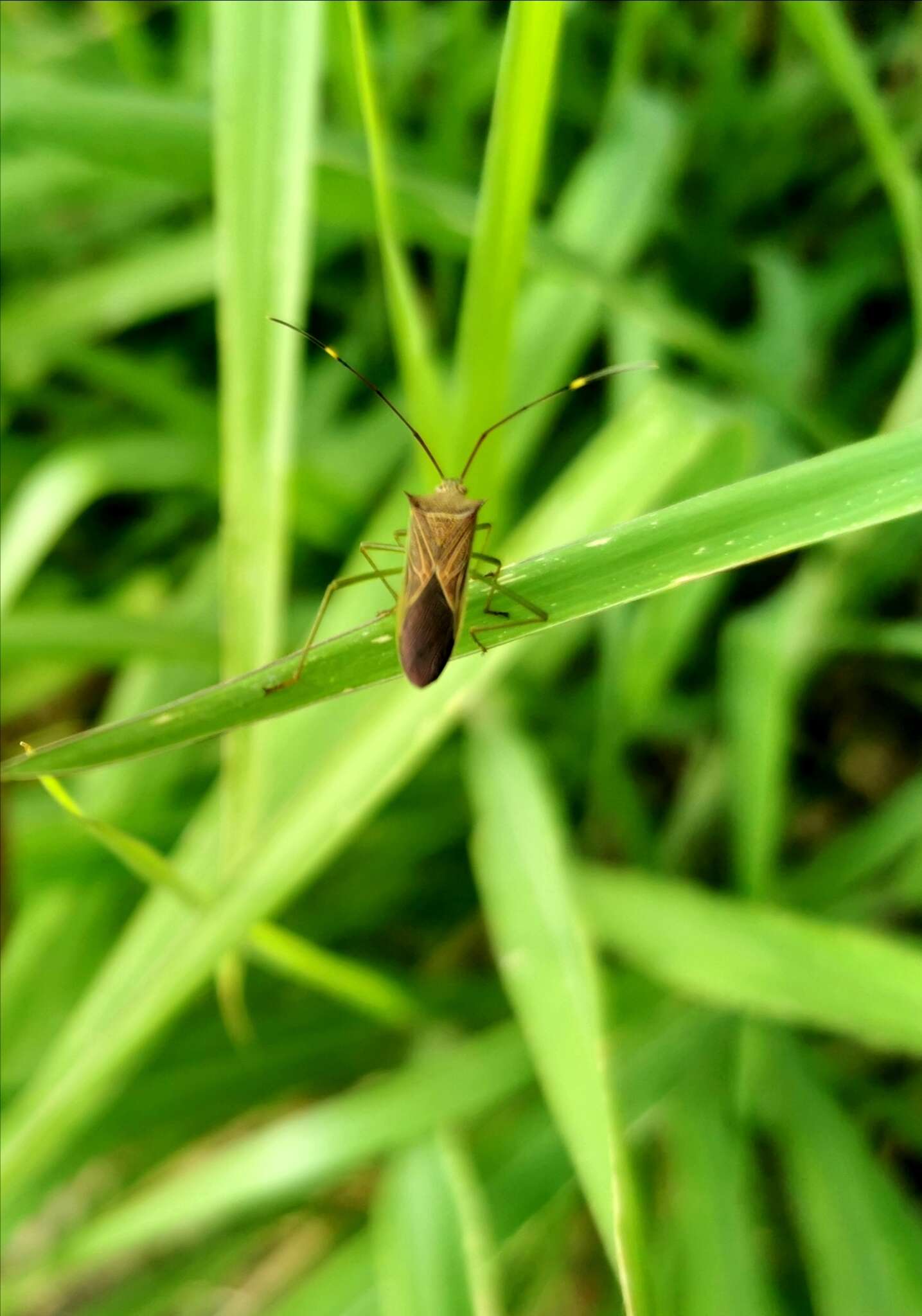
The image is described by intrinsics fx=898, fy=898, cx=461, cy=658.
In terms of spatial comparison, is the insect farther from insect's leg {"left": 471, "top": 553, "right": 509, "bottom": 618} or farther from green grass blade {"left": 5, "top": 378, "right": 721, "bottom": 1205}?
green grass blade {"left": 5, "top": 378, "right": 721, "bottom": 1205}

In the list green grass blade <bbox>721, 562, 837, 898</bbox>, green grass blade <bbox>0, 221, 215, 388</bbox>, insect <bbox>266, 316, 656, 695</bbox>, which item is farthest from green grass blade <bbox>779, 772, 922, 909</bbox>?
green grass blade <bbox>0, 221, 215, 388</bbox>

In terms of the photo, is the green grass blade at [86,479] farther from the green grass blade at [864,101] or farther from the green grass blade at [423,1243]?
the green grass blade at [864,101]

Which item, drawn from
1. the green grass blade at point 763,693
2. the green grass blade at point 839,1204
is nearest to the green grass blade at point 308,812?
the green grass blade at point 763,693

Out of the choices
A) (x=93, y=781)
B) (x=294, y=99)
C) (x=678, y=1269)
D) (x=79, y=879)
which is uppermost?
(x=294, y=99)

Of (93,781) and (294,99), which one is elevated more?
(294,99)

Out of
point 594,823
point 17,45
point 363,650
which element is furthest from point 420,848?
point 17,45

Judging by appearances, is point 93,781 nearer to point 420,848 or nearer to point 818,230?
point 420,848

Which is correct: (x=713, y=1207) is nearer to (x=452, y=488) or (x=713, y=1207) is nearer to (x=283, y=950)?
(x=283, y=950)

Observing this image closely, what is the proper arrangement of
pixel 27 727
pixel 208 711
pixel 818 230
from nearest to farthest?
pixel 208 711, pixel 818 230, pixel 27 727
